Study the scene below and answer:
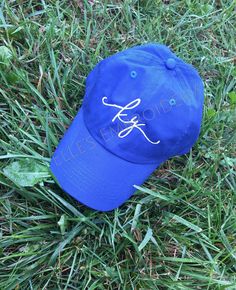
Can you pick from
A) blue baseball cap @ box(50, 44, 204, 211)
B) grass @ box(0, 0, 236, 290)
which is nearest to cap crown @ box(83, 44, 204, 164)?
blue baseball cap @ box(50, 44, 204, 211)

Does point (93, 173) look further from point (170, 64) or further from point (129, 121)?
point (170, 64)

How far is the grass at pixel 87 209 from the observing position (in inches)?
58.9

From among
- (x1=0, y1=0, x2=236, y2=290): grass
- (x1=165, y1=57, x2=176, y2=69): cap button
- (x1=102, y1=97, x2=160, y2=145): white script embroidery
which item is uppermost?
(x1=165, y1=57, x2=176, y2=69): cap button

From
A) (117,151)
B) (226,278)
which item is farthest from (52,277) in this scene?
(226,278)

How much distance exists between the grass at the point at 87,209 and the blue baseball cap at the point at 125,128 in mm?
68

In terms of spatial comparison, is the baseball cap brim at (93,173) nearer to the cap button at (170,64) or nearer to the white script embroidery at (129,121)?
the white script embroidery at (129,121)

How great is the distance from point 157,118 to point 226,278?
539 mm

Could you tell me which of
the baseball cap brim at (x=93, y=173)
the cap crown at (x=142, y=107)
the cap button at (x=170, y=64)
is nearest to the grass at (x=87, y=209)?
the baseball cap brim at (x=93, y=173)

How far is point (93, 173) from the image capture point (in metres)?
1.50

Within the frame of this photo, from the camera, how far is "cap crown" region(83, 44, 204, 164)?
1.48 m

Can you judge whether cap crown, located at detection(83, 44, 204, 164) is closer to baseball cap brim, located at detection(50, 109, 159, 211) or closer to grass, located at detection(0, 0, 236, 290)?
baseball cap brim, located at detection(50, 109, 159, 211)

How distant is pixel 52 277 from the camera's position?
4.86 ft

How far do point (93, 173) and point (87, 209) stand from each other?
0.13 m

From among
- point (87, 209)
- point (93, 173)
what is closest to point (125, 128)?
point (93, 173)
